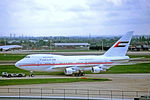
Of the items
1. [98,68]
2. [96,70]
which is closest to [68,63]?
[96,70]

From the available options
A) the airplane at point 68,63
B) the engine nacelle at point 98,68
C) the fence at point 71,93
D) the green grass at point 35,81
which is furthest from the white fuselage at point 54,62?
the fence at point 71,93

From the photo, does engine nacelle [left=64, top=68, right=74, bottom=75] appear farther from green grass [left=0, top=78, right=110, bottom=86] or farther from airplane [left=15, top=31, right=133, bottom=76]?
green grass [left=0, top=78, right=110, bottom=86]

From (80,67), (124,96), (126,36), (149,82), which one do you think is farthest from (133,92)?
(126,36)

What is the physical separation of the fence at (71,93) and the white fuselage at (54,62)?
18.3m

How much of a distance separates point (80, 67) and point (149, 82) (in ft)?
55.3

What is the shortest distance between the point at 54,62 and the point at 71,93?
24129 millimetres

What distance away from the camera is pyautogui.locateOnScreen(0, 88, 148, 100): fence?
46406mm

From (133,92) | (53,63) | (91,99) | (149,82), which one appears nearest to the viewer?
(91,99)

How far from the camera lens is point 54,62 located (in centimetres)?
7244

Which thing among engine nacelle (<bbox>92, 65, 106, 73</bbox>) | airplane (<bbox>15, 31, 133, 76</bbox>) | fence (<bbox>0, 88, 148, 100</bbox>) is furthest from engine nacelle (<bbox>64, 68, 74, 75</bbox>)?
fence (<bbox>0, 88, 148, 100</bbox>)

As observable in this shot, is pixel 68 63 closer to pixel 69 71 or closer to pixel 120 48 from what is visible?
pixel 69 71

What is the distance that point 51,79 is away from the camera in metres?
64.3

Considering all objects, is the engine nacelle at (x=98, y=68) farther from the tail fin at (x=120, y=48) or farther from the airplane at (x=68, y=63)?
the tail fin at (x=120, y=48)

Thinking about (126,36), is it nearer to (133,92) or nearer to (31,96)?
(133,92)
